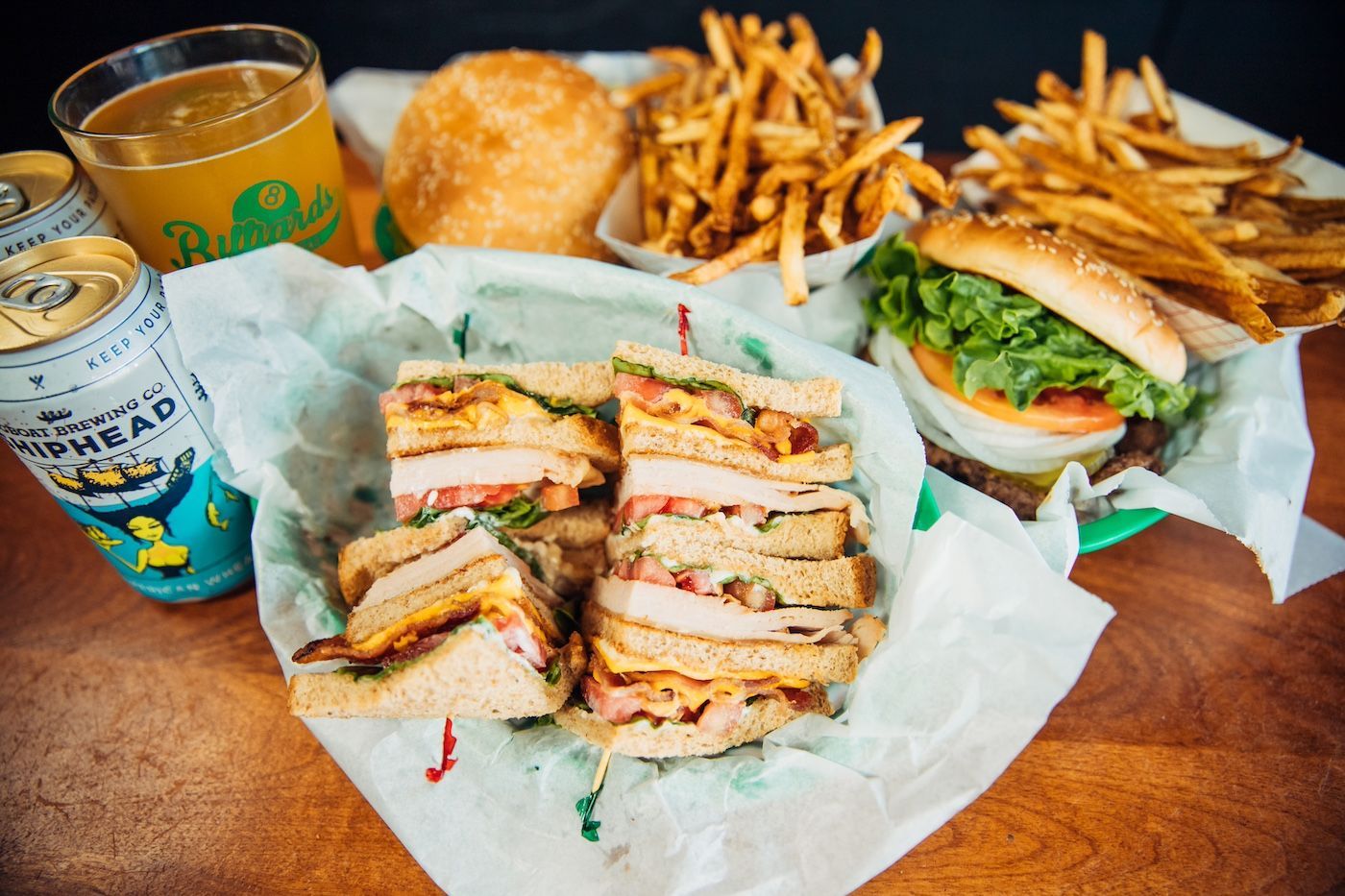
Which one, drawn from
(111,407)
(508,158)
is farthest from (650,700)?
(508,158)

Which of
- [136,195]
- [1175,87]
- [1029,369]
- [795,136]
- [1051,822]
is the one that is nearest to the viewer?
[1051,822]

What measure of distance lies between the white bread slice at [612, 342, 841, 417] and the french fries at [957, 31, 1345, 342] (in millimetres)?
1044

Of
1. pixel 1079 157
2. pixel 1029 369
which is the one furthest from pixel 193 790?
pixel 1079 157

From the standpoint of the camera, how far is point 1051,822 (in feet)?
4.93

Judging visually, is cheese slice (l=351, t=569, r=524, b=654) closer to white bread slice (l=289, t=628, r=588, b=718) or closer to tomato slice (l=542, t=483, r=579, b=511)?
white bread slice (l=289, t=628, r=588, b=718)

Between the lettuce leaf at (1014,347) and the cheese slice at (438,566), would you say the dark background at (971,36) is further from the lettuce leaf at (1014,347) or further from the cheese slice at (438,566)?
the cheese slice at (438,566)

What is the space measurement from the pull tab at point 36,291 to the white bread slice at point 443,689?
0.73 metres

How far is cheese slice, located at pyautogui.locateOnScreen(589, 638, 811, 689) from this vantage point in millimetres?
1422

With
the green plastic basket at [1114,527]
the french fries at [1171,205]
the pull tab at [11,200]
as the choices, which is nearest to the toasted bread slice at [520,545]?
the pull tab at [11,200]

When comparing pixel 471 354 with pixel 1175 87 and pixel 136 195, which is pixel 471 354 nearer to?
pixel 136 195

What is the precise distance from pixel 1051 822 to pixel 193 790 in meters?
1.61

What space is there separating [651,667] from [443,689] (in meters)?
0.35

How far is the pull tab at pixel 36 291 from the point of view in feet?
4.27

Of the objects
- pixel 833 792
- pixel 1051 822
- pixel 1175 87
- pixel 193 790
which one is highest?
pixel 1175 87
